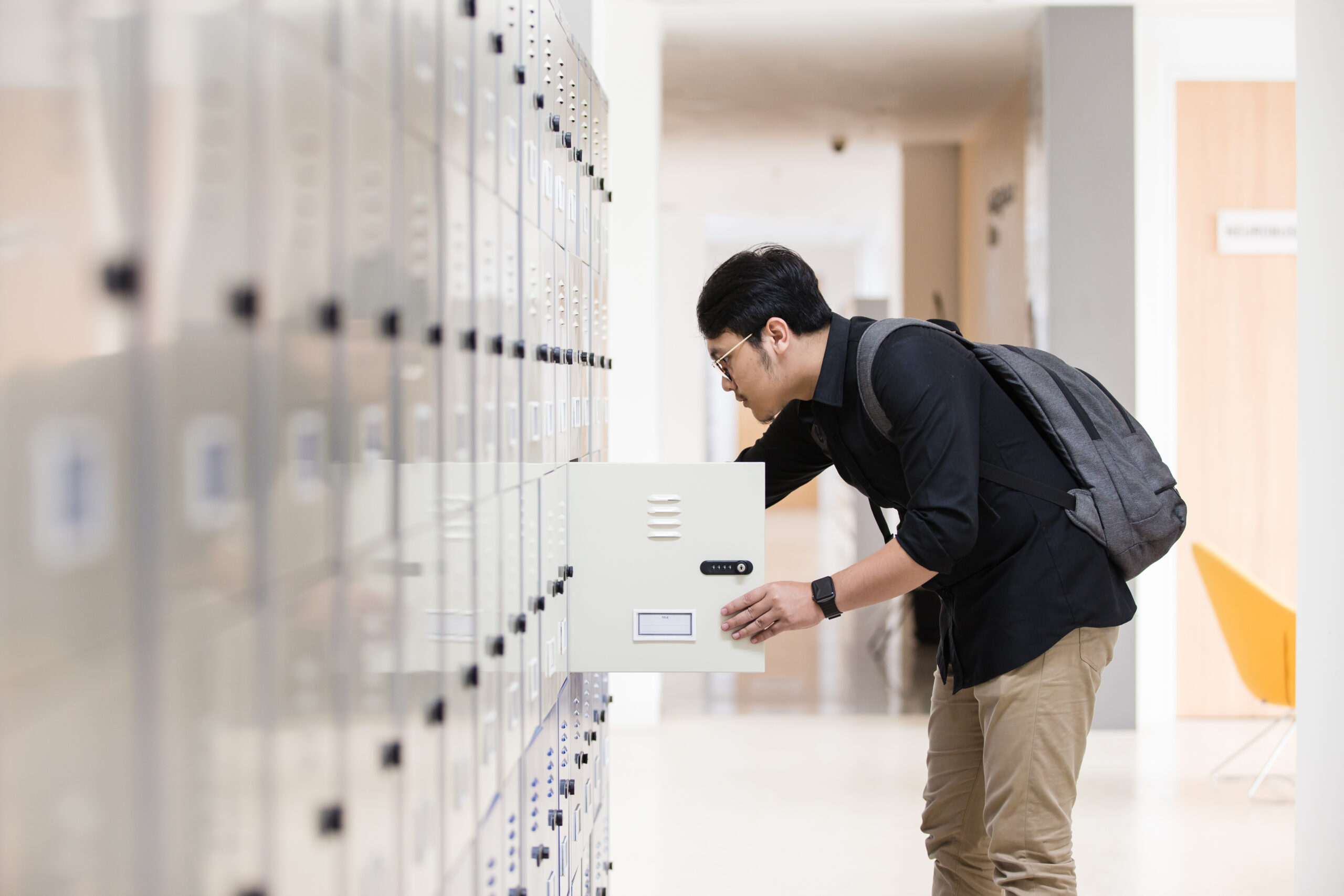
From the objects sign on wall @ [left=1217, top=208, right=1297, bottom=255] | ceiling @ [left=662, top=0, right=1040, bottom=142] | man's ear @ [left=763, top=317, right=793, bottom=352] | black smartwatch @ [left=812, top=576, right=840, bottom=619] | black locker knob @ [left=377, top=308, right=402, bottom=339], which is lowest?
black smartwatch @ [left=812, top=576, right=840, bottom=619]

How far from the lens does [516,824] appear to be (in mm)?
1304

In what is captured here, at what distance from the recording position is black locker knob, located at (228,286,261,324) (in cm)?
59

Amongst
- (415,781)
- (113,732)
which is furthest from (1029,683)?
(113,732)

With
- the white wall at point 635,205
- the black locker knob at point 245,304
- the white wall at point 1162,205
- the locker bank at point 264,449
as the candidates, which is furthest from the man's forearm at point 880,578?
the white wall at point 1162,205

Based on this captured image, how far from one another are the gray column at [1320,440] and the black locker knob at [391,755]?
70.0 inches

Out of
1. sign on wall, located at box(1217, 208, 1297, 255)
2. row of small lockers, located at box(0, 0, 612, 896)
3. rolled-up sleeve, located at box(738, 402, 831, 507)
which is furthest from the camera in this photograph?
sign on wall, located at box(1217, 208, 1297, 255)

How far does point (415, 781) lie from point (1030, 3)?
396cm

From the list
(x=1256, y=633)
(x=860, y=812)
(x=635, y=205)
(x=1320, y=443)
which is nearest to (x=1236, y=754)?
(x=1256, y=633)

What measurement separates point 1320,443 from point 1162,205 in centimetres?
235

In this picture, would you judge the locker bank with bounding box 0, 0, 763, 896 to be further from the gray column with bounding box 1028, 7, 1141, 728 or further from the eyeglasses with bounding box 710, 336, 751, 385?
the gray column with bounding box 1028, 7, 1141, 728

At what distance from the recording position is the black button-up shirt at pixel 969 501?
144 centimetres

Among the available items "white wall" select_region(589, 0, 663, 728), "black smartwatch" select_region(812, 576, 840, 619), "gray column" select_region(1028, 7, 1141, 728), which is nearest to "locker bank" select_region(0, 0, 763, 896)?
"black smartwatch" select_region(812, 576, 840, 619)

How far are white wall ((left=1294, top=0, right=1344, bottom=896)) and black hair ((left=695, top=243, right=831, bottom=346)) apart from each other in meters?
1.04

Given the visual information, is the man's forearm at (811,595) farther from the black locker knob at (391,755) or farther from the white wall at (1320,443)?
the white wall at (1320,443)
